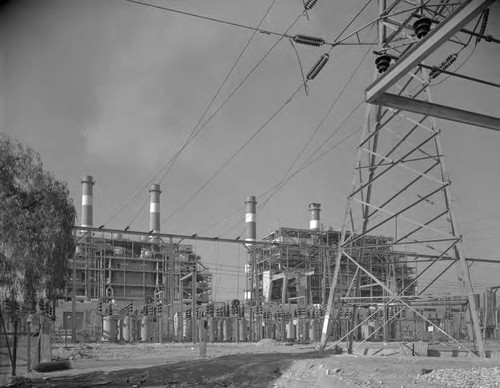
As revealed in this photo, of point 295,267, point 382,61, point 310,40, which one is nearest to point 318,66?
point 310,40

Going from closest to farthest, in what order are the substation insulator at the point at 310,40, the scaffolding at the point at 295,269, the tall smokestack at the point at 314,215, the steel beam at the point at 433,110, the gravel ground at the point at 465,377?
the steel beam at the point at 433,110 → the gravel ground at the point at 465,377 → the substation insulator at the point at 310,40 → the scaffolding at the point at 295,269 → the tall smokestack at the point at 314,215

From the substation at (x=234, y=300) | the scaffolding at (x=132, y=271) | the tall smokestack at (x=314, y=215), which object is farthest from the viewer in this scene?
the tall smokestack at (x=314, y=215)

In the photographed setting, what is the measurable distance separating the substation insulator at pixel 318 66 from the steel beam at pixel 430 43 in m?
6.94

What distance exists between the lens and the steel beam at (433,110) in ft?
25.7

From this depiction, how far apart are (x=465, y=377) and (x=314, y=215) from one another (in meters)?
61.3

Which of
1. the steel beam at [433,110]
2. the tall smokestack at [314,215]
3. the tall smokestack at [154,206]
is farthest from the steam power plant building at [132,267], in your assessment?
the steel beam at [433,110]

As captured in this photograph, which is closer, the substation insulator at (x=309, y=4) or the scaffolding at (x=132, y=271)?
the substation insulator at (x=309, y=4)

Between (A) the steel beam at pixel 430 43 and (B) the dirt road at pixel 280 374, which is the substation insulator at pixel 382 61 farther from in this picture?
(B) the dirt road at pixel 280 374

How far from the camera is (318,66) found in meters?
14.8

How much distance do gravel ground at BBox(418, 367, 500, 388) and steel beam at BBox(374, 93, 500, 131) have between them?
180 inches

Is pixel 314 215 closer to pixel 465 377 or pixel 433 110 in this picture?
pixel 465 377

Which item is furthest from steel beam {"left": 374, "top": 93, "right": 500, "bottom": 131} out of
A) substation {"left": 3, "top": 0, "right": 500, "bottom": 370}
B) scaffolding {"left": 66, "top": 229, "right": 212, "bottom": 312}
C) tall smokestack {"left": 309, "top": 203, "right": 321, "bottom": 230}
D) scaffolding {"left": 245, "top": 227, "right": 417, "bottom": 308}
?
tall smokestack {"left": 309, "top": 203, "right": 321, "bottom": 230}

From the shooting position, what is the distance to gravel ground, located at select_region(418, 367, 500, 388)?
10.3 meters

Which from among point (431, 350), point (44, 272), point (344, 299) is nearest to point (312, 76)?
point (344, 299)
